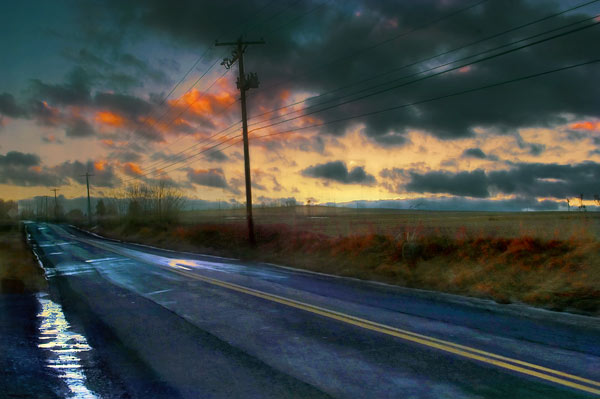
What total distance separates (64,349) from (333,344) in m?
4.08

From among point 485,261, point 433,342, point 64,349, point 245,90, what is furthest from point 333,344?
point 245,90

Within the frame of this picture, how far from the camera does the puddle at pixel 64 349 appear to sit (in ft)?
15.9

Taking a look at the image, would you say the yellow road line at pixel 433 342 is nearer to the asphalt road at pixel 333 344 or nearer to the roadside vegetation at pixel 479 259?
the asphalt road at pixel 333 344

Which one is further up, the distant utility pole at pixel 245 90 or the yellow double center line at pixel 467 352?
the distant utility pole at pixel 245 90

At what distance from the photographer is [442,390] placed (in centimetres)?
434

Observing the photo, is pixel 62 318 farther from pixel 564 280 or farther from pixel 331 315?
pixel 564 280

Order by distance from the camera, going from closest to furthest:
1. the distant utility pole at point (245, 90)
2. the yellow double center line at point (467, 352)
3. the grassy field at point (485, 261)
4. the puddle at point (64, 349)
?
the yellow double center line at point (467, 352) < the puddle at point (64, 349) < the grassy field at point (485, 261) < the distant utility pole at point (245, 90)

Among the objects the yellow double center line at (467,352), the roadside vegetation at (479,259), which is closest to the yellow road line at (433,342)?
the yellow double center line at (467,352)

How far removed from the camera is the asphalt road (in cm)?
451

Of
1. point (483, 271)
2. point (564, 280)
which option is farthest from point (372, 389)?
point (483, 271)

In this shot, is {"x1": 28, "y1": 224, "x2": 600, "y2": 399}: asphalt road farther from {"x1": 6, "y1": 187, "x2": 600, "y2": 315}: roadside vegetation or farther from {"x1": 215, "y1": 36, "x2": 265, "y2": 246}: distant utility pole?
{"x1": 215, "y1": 36, "x2": 265, "y2": 246}: distant utility pole

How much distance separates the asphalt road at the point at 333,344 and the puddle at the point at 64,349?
27cm

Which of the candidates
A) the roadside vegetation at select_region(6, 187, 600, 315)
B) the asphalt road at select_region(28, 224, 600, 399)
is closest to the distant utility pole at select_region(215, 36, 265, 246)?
the roadside vegetation at select_region(6, 187, 600, 315)

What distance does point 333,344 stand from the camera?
5.96 metres
